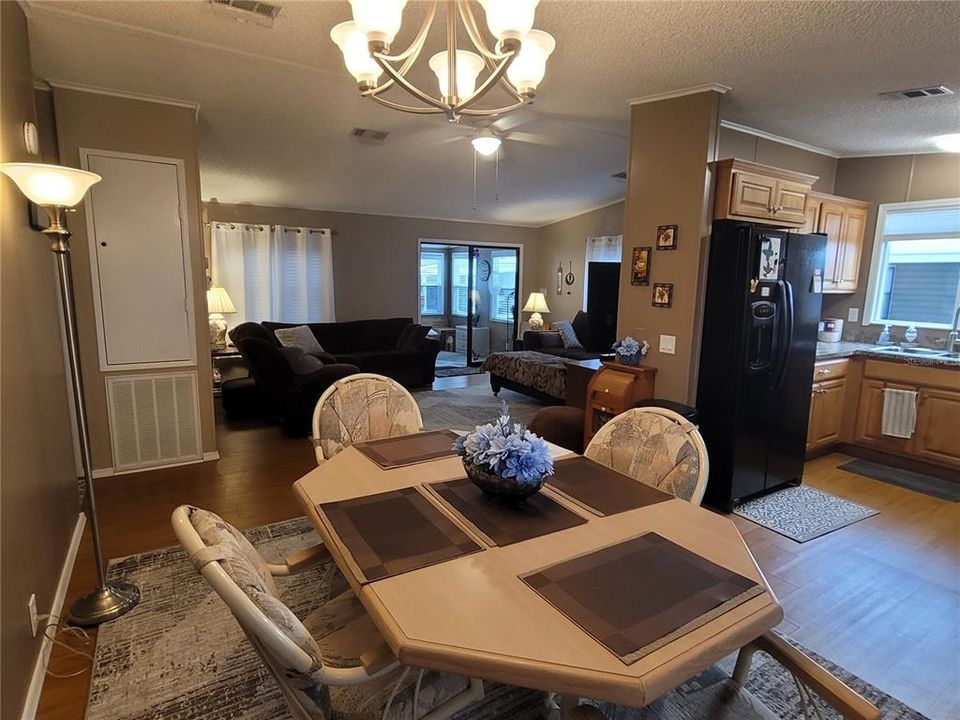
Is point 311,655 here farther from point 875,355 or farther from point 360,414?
point 875,355

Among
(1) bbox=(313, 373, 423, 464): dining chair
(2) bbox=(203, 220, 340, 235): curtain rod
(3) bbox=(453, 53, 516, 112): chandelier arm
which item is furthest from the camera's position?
(2) bbox=(203, 220, 340, 235): curtain rod

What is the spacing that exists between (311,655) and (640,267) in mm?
3106

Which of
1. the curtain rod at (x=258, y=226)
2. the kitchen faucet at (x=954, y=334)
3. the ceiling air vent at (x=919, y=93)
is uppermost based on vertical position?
the ceiling air vent at (x=919, y=93)

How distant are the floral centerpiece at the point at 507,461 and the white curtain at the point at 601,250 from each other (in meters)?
5.97

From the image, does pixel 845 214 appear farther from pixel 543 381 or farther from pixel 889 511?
pixel 543 381

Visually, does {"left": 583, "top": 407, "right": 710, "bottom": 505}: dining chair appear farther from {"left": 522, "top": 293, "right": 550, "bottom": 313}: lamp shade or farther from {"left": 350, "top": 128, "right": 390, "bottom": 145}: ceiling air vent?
{"left": 522, "top": 293, "right": 550, "bottom": 313}: lamp shade

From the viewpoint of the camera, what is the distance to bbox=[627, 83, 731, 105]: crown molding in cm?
300

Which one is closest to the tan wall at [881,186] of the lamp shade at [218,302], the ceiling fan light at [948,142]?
the ceiling fan light at [948,142]

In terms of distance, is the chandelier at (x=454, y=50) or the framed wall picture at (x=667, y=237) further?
the framed wall picture at (x=667, y=237)

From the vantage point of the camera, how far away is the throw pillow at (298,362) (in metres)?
4.49

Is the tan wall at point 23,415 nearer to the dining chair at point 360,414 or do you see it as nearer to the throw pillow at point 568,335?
the dining chair at point 360,414

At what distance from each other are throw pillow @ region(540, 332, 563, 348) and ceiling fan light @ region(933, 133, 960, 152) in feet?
14.0

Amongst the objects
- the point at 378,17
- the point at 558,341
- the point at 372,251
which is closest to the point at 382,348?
the point at 372,251

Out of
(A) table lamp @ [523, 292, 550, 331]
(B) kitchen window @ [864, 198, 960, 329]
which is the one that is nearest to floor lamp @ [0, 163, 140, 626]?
(B) kitchen window @ [864, 198, 960, 329]
